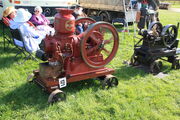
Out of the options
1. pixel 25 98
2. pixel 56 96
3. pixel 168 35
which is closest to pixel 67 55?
pixel 56 96

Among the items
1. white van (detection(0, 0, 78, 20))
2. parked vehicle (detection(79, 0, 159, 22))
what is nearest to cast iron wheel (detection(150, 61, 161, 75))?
white van (detection(0, 0, 78, 20))

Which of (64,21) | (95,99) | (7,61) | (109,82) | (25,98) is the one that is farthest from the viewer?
(7,61)

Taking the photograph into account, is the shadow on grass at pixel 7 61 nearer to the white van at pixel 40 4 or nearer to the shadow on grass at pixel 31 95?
the shadow on grass at pixel 31 95

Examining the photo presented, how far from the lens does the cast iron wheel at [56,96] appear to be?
368cm

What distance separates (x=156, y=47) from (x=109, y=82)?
1.75 m

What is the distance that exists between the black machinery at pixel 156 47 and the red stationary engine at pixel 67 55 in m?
1.28

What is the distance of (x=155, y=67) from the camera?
5418 millimetres

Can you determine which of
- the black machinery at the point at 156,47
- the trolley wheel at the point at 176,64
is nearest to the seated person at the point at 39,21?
the black machinery at the point at 156,47

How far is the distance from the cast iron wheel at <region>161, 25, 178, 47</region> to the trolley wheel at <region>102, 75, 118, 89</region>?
182 cm

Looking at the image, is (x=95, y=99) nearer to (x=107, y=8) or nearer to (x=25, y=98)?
(x=25, y=98)

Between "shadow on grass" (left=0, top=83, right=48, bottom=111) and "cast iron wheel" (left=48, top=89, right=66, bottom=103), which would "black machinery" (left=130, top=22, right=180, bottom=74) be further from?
"shadow on grass" (left=0, top=83, right=48, bottom=111)

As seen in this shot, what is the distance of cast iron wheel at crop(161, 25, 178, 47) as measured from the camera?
5297mm

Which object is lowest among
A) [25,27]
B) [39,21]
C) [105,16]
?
[25,27]

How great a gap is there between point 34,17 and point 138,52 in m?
3.60
